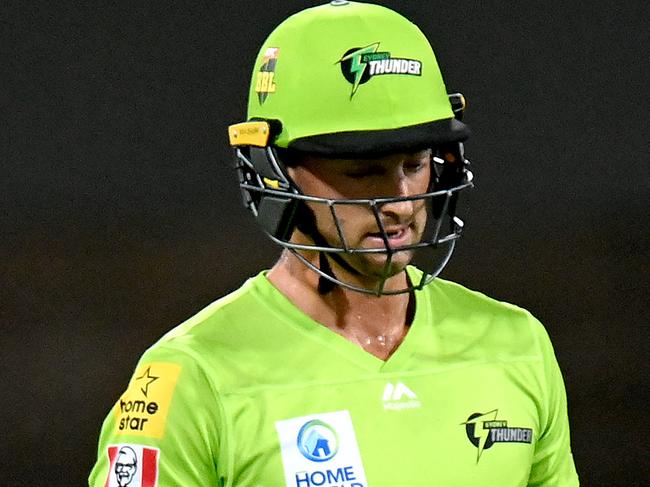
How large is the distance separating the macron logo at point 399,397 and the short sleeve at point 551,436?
24 cm

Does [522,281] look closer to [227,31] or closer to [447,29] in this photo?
[447,29]

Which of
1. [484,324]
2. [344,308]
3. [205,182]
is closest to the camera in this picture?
[344,308]

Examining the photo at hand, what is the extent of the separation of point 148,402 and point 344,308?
0.38 m

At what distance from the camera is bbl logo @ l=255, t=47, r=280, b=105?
2779mm

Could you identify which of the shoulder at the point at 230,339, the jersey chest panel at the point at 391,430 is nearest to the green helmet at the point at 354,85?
the shoulder at the point at 230,339

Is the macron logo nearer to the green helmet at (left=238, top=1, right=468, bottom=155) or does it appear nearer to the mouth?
the mouth

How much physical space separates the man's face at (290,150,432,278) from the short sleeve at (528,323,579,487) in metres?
0.37

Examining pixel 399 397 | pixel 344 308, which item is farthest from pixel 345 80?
pixel 399 397

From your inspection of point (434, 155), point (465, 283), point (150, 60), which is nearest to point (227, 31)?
point (150, 60)

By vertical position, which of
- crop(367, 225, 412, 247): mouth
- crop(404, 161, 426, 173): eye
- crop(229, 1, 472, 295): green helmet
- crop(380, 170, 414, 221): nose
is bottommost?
crop(367, 225, 412, 247): mouth

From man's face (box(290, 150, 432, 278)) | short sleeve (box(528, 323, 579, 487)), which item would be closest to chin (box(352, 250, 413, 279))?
man's face (box(290, 150, 432, 278))

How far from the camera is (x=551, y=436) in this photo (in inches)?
114

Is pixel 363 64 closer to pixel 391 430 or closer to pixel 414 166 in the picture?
pixel 414 166

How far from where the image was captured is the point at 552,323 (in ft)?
16.2
